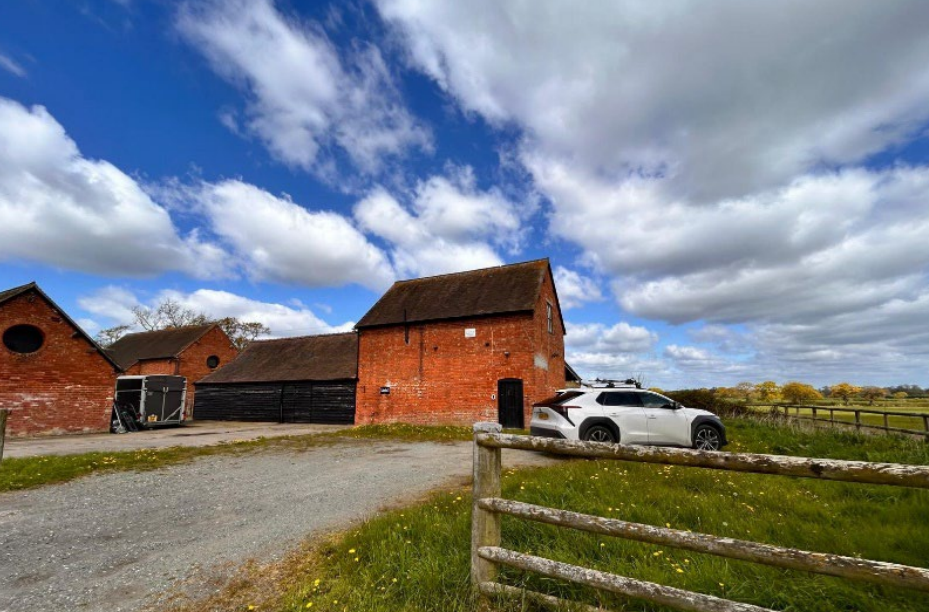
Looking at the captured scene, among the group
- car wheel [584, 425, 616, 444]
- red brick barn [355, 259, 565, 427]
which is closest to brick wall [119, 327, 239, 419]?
red brick barn [355, 259, 565, 427]

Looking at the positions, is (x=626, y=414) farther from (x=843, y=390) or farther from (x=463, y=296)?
(x=843, y=390)

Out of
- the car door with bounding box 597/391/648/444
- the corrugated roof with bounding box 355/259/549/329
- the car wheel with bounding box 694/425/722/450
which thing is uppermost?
the corrugated roof with bounding box 355/259/549/329

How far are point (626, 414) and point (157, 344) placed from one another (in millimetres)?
36834

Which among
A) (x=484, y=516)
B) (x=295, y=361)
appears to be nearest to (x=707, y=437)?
(x=484, y=516)

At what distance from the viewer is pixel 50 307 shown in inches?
757

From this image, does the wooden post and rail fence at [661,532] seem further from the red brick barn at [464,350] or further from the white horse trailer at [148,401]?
the white horse trailer at [148,401]

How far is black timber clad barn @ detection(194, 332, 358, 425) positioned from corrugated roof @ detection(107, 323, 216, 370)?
4.14 metres

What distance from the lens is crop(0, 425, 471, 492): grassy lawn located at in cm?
821

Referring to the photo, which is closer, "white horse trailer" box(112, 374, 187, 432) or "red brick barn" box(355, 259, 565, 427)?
"red brick barn" box(355, 259, 565, 427)

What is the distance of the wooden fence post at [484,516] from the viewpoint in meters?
3.13

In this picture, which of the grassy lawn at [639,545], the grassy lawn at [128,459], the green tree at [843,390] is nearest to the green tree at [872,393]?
the green tree at [843,390]

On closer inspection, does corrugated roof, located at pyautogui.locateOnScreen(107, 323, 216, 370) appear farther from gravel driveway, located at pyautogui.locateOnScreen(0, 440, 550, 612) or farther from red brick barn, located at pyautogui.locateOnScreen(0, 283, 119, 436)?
gravel driveway, located at pyautogui.locateOnScreen(0, 440, 550, 612)

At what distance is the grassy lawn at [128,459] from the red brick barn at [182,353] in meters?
20.8

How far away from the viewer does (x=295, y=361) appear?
1109 inches
